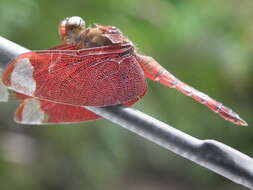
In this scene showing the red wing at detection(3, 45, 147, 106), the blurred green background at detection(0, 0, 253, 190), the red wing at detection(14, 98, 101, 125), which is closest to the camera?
the red wing at detection(3, 45, 147, 106)

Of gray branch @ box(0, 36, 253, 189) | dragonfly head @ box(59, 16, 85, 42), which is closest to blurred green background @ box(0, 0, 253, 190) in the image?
dragonfly head @ box(59, 16, 85, 42)

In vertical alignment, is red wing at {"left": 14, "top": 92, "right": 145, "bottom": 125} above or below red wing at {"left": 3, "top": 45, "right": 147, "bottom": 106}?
below

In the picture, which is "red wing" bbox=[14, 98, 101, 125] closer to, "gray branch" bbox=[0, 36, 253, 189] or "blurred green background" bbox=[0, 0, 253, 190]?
"gray branch" bbox=[0, 36, 253, 189]

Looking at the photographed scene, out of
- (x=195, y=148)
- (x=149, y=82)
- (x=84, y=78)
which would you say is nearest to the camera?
(x=195, y=148)

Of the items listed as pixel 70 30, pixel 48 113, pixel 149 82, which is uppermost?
pixel 70 30

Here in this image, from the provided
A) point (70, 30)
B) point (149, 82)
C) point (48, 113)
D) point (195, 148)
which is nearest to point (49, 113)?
point (48, 113)

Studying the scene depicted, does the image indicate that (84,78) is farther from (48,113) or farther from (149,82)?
(149,82)

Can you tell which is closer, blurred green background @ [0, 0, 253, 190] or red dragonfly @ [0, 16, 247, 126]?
red dragonfly @ [0, 16, 247, 126]
